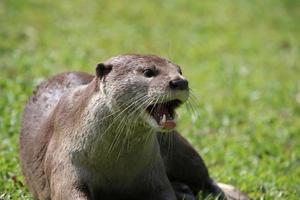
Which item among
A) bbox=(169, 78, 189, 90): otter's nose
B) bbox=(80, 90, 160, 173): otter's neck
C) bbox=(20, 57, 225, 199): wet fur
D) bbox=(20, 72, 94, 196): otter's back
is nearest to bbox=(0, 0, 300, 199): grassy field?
bbox=(20, 72, 94, 196): otter's back

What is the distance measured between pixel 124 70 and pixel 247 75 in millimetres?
6290

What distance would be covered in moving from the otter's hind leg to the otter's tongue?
0.98 meters

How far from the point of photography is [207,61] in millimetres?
11062

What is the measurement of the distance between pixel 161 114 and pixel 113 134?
0.38 m

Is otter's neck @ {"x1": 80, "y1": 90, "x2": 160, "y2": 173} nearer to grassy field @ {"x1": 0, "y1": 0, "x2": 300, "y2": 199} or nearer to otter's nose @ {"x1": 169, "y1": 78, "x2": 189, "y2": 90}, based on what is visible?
otter's nose @ {"x1": 169, "y1": 78, "x2": 189, "y2": 90}

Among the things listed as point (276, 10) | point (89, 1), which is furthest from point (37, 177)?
Result: point (276, 10)

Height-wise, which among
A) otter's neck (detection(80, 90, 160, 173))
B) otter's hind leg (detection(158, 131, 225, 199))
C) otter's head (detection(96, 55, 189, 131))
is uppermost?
otter's head (detection(96, 55, 189, 131))

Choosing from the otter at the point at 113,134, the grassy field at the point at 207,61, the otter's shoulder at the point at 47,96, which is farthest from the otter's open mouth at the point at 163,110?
the otter's shoulder at the point at 47,96

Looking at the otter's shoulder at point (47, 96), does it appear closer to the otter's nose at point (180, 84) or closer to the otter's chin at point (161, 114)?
the otter's chin at point (161, 114)

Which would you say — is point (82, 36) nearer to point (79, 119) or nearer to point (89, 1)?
point (89, 1)

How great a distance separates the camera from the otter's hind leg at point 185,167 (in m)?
5.48

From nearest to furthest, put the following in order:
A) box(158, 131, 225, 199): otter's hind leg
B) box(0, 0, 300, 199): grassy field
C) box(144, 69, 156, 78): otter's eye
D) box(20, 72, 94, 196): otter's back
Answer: box(144, 69, 156, 78): otter's eye → box(20, 72, 94, 196): otter's back → box(158, 131, 225, 199): otter's hind leg → box(0, 0, 300, 199): grassy field

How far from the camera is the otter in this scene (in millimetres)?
4406

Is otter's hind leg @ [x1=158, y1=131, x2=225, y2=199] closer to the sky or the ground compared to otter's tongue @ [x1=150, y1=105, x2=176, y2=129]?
closer to the ground
